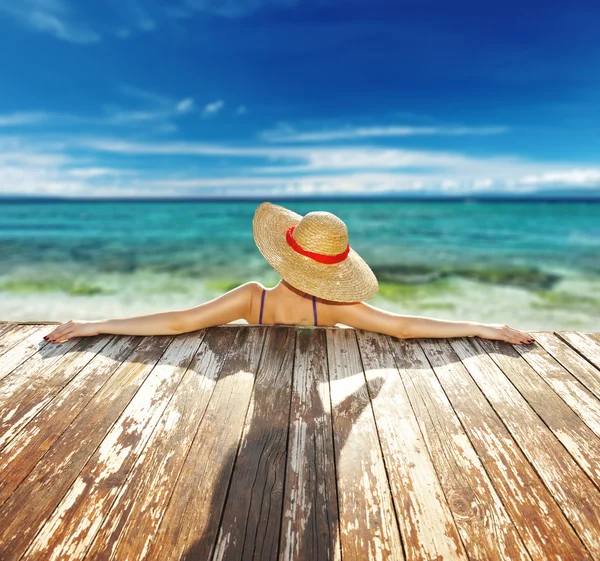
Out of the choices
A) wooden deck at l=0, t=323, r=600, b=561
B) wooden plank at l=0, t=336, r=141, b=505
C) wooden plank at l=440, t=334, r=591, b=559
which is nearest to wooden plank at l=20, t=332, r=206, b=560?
wooden deck at l=0, t=323, r=600, b=561

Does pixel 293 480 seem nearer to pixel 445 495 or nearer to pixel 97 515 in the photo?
pixel 445 495

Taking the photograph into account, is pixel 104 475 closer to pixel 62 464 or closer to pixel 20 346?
pixel 62 464

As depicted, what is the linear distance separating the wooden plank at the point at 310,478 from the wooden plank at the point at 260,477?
0.11 ft

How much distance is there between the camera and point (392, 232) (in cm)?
2080

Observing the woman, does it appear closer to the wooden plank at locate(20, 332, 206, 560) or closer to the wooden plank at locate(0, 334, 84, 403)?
the wooden plank at locate(0, 334, 84, 403)

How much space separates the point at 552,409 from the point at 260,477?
1.45 metres

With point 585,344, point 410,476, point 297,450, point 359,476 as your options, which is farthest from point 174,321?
point 585,344

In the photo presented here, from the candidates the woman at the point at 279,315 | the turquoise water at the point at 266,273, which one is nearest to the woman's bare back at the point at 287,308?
the woman at the point at 279,315

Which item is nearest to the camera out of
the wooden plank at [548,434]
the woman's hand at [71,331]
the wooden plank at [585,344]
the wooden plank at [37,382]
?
the wooden plank at [548,434]

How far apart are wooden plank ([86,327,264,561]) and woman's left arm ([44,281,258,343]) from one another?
0.33 m

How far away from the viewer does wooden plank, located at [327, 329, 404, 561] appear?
1.35 meters

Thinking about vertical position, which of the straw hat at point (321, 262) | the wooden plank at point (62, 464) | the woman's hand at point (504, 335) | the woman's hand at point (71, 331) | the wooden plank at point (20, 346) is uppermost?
the straw hat at point (321, 262)

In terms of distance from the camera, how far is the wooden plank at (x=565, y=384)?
204 cm

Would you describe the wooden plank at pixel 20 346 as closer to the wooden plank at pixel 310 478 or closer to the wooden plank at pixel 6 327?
the wooden plank at pixel 6 327
